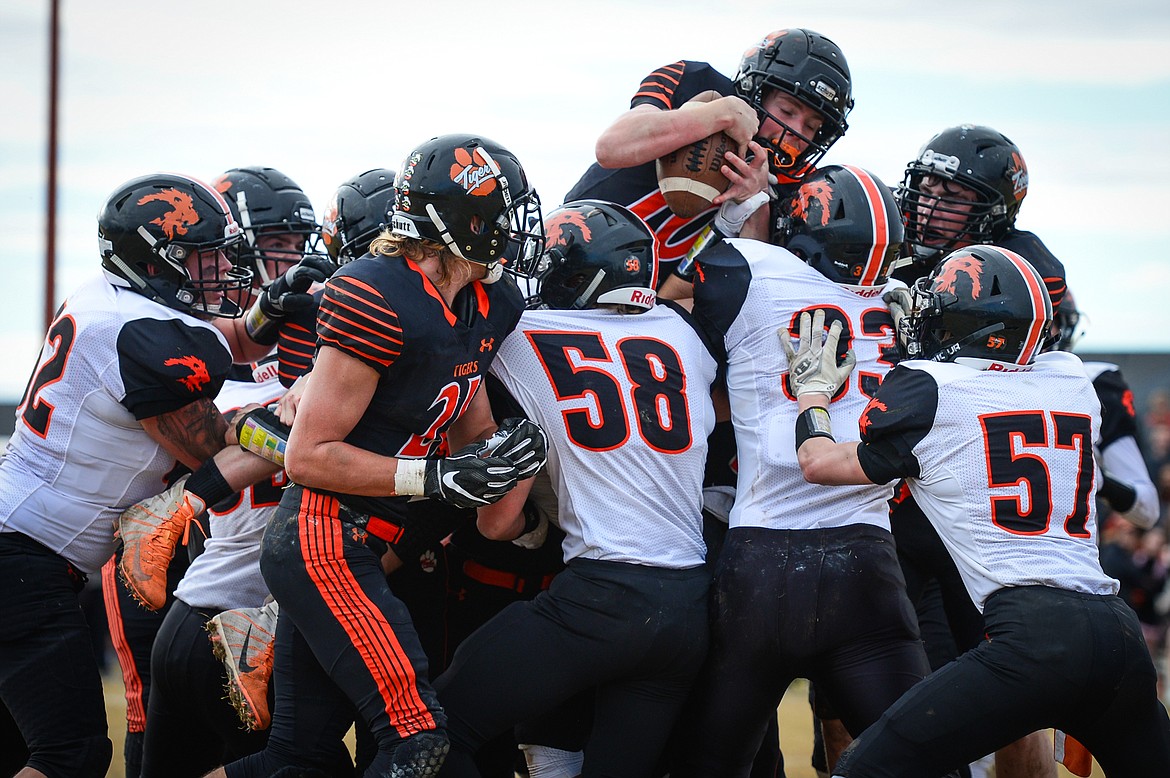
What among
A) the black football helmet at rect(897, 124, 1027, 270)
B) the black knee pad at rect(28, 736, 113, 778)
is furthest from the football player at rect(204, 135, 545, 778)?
the black football helmet at rect(897, 124, 1027, 270)

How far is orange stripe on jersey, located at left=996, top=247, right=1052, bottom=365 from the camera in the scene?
4.09 metres

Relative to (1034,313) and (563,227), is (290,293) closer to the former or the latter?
(563,227)

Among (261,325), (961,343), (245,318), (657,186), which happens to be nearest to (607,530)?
(961,343)

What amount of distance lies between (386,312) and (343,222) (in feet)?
5.56

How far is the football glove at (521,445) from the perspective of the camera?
145 inches

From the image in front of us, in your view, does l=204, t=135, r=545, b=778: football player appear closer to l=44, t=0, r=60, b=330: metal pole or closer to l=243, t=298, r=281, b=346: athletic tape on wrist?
l=243, t=298, r=281, b=346: athletic tape on wrist

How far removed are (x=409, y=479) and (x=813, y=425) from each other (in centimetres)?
131

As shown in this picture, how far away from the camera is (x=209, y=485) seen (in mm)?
4262

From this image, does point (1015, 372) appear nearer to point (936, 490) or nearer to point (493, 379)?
point (936, 490)

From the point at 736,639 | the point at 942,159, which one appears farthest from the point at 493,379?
the point at 942,159

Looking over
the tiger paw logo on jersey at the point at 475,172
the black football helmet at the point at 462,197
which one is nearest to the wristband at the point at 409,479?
the black football helmet at the point at 462,197

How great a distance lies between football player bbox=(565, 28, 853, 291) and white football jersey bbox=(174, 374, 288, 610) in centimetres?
170

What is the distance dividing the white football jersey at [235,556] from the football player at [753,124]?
5.59 feet

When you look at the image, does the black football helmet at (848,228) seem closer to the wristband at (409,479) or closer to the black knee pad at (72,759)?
the wristband at (409,479)
